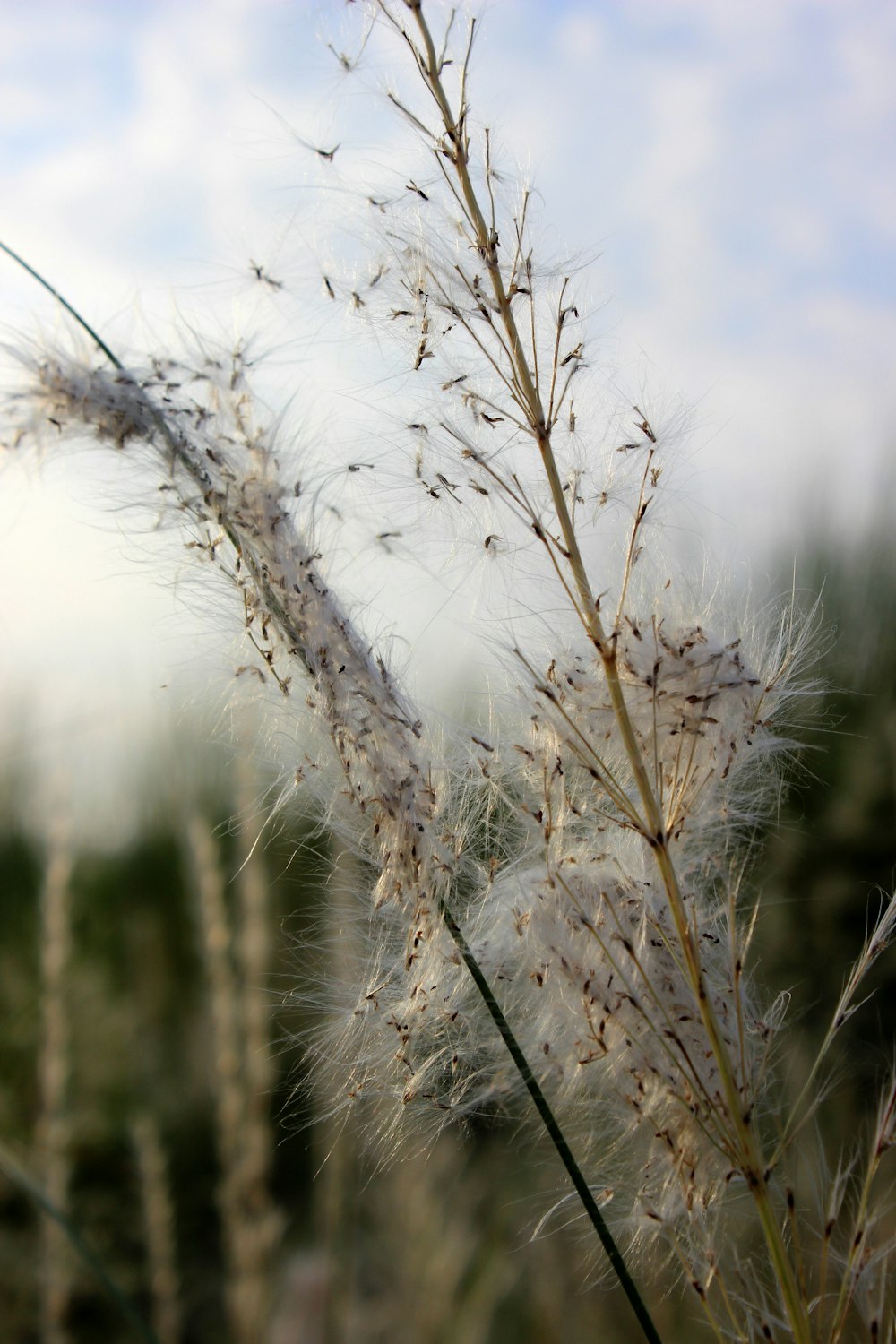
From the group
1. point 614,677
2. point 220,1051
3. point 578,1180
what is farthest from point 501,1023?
point 220,1051

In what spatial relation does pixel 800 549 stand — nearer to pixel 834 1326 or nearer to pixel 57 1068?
pixel 57 1068

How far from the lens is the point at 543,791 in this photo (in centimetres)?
79

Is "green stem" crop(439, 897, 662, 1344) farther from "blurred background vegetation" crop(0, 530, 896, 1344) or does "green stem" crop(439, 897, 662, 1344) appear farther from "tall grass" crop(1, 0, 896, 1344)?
"blurred background vegetation" crop(0, 530, 896, 1344)

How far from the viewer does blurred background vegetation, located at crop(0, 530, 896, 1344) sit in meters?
1.62

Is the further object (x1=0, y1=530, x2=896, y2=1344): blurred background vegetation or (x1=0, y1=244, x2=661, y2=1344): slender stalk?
(x1=0, y1=530, x2=896, y2=1344): blurred background vegetation

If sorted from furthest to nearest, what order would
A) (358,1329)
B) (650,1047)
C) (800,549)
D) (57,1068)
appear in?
(800,549), (358,1329), (57,1068), (650,1047)

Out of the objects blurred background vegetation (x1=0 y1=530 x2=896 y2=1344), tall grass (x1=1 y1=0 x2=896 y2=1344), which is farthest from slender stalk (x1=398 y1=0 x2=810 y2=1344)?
blurred background vegetation (x1=0 y1=530 x2=896 y2=1344)

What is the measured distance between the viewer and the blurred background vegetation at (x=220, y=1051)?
1.62m

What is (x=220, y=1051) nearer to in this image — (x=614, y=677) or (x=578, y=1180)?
(x=578, y=1180)

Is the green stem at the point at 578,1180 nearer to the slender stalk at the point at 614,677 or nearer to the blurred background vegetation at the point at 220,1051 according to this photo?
the slender stalk at the point at 614,677

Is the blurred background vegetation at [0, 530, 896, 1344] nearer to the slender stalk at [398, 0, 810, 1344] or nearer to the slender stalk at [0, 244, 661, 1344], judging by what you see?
the slender stalk at [0, 244, 661, 1344]

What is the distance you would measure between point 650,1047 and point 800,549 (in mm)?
3239

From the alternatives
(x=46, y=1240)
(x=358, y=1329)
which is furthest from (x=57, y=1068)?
(x=358, y=1329)

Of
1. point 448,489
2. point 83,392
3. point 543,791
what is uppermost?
point 83,392
